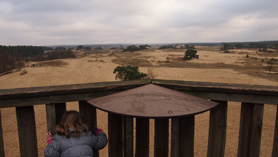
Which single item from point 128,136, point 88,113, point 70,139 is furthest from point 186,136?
point 70,139

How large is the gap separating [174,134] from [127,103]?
50cm

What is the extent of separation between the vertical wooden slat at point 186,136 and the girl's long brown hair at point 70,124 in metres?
0.80

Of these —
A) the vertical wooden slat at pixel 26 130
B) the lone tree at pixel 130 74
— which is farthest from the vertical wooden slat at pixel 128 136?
the lone tree at pixel 130 74

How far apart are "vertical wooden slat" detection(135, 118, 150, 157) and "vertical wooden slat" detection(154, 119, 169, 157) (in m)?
0.08

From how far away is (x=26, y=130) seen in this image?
178cm

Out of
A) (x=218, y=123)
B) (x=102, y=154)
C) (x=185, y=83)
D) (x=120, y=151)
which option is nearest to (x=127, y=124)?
(x=120, y=151)

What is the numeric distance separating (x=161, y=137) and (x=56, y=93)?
0.95m

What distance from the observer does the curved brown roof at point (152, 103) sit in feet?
5.00

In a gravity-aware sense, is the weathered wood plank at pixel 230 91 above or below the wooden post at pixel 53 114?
above

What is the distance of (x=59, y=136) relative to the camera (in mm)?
1799

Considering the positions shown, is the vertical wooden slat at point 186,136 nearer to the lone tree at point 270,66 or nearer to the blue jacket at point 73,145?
the blue jacket at point 73,145

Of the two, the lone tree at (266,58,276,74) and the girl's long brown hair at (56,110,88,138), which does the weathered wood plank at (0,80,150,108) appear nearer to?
the girl's long brown hair at (56,110,88,138)

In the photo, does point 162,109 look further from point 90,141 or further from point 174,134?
point 90,141

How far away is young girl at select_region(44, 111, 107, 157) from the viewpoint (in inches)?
69.4
